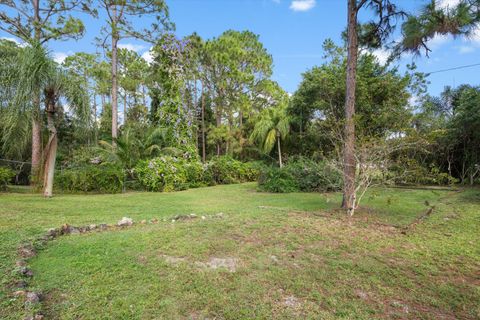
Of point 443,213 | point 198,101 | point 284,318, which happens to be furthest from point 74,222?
point 198,101

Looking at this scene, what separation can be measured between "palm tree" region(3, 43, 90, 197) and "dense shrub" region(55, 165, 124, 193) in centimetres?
117

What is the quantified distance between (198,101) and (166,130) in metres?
6.91

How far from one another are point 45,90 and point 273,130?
35.8 feet

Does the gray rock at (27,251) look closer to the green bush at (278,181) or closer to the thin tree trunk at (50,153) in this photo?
the thin tree trunk at (50,153)

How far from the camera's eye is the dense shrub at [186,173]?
31.8 feet

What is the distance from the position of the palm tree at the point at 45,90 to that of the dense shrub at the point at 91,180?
117cm

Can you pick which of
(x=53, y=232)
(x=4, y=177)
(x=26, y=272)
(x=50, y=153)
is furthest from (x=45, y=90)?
(x=26, y=272)

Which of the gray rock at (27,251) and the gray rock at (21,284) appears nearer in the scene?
the gray rock at (21,284)

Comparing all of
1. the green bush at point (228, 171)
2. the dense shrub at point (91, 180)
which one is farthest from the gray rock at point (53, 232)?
the green bush at point (228, 171)

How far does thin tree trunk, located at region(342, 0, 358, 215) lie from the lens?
17.7ft

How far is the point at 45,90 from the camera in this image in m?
6.62

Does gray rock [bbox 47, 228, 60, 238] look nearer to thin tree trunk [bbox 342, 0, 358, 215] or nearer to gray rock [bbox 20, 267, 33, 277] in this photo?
gray rock [bbox 20, 267, 33, 277]

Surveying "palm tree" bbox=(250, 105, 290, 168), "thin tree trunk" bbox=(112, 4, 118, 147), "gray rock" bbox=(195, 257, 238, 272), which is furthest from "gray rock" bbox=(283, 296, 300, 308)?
"palm tree" bbox=(250, 105, 290, 168)

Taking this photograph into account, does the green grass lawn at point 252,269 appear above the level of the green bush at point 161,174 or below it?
below
